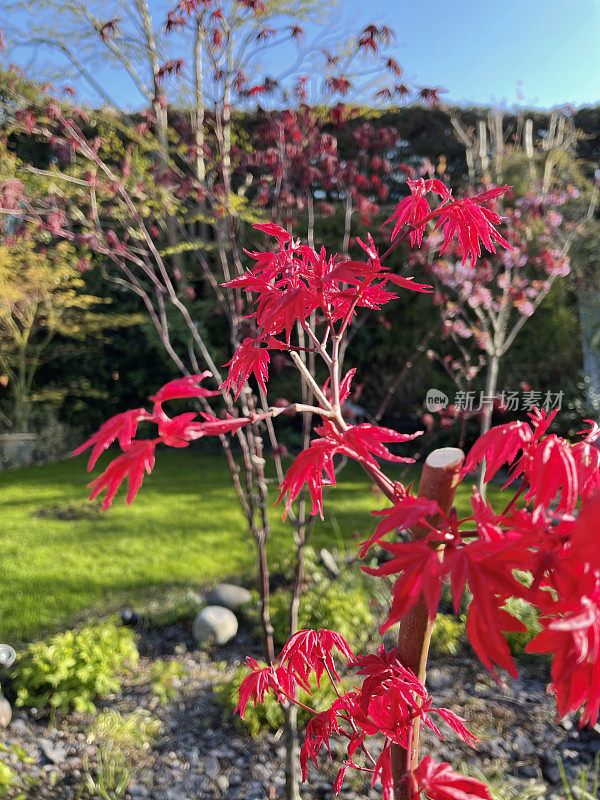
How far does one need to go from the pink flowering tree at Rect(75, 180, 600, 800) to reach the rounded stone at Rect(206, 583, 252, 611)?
2.04 meters

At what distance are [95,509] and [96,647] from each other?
2.77 meters

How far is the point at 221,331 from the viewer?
25.0 feet

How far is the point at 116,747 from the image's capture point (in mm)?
1956

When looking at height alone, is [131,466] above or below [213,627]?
above

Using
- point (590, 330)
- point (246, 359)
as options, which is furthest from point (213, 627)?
point (590, 330)

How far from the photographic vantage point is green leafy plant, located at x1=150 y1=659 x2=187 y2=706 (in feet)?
7.43

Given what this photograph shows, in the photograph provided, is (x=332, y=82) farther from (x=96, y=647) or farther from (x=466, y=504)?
(x=466, y=504)

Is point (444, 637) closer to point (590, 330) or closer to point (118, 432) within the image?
point (118, 432)

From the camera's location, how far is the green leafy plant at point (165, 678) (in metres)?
2.27

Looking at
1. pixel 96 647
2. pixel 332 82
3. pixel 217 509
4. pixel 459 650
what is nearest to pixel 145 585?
pixel 96 647

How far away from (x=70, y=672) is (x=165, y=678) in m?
0.40

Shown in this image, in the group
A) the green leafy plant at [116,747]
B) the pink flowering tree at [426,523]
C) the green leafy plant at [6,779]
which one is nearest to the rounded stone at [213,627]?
the green leafy plant at [116,747]

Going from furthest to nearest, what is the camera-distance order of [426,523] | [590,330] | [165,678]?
1. [590,330]
2. [165,678]
3. [426,523]

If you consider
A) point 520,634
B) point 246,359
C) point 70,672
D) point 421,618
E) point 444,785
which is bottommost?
point 520,634
